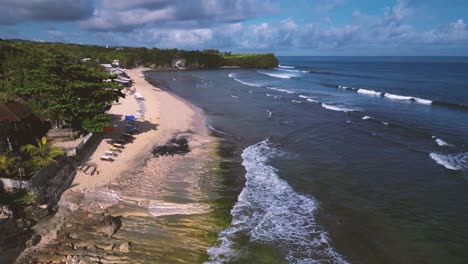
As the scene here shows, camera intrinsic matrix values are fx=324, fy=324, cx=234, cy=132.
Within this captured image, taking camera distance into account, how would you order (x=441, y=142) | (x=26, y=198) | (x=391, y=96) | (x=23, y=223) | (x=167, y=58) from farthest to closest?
(x=167, y=58), (x=391, y=96), (x=441, y=142), (x=26, y=198), (x=23, y=223)

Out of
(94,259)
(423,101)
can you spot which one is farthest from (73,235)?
(423,101)

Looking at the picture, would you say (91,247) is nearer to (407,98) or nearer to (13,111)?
(13,111)

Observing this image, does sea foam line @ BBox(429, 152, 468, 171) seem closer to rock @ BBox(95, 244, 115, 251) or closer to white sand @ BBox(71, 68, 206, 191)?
white sand @ BBox(71, 68, 206, 191)

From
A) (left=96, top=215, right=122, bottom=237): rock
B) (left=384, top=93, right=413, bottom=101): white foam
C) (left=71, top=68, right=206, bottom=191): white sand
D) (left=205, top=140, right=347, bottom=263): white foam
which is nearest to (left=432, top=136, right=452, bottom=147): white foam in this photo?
(left=205, top=140, right=347, bottom=263): white foam

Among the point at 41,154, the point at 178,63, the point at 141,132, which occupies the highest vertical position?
the point at 178,63

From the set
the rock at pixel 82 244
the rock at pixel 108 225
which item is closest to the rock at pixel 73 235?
the rock at pixel 82 244

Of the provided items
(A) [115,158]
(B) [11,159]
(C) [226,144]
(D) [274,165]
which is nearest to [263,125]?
(C) [226,144]
